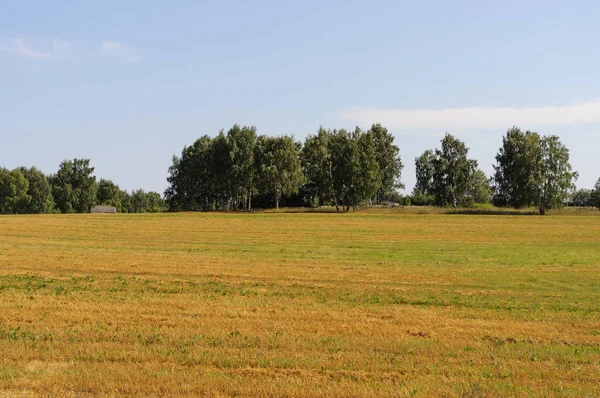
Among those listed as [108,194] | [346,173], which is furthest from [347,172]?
[108,194]

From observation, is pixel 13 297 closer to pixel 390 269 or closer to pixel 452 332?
pixel 452 332

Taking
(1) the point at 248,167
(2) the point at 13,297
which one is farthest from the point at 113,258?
(1) the point at 248,167

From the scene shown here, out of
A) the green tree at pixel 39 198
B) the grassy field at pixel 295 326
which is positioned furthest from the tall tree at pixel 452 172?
the green tree at pixel 39 198

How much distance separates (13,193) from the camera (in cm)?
14762

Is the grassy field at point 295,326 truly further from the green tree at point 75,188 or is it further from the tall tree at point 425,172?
the green tree at point 75,188

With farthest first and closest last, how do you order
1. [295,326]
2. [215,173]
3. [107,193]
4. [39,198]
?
[107,193]
[39,198]
[215,173]
[295,326]

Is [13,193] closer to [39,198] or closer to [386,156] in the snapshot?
[39,198]

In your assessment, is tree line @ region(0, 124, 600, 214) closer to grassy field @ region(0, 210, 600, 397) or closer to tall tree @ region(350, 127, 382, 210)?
tall tree @ region(350, 127, 382, 210)

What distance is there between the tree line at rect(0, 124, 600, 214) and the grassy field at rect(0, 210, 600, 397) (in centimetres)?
7359

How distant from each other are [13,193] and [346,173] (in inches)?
3720

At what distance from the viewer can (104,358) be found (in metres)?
11.1

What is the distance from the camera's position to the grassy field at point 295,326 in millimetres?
9852

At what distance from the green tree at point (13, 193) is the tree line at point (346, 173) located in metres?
8.02

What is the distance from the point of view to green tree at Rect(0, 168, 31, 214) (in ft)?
480
